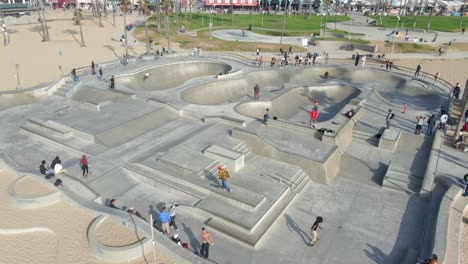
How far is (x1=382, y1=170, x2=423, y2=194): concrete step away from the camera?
1722 centimetres

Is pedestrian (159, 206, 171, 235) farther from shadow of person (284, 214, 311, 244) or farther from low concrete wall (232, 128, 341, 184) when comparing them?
low concrete wall (232, 128, 341, 184)

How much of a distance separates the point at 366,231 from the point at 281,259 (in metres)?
4.26

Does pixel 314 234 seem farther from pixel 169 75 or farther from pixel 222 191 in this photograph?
pixel 169 75

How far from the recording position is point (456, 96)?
94.4ft

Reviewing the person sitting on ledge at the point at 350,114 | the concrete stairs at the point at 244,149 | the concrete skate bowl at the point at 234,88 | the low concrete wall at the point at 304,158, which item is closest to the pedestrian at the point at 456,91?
the person sitting on ledge at the point at 350,114

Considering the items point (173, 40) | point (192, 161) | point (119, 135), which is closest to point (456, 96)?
point (192, 161)

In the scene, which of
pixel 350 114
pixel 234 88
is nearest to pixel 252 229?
pixel 350 114

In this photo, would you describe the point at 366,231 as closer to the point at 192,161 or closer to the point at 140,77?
the point at 192,161

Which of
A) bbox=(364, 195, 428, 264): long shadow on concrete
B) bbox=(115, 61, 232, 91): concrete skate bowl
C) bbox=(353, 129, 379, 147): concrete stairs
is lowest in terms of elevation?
bbox=(364, 195, 428, 264): long shadow on concrete

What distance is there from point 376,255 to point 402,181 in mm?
5763

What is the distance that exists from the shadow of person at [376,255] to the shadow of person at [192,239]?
683 centimetres

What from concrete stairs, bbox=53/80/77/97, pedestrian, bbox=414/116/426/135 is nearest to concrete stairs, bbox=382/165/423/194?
pedestrian, bbox=414/116/426/135

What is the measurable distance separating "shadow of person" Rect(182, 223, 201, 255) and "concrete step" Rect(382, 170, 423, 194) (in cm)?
1041

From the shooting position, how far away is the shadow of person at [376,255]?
43.0 ft
